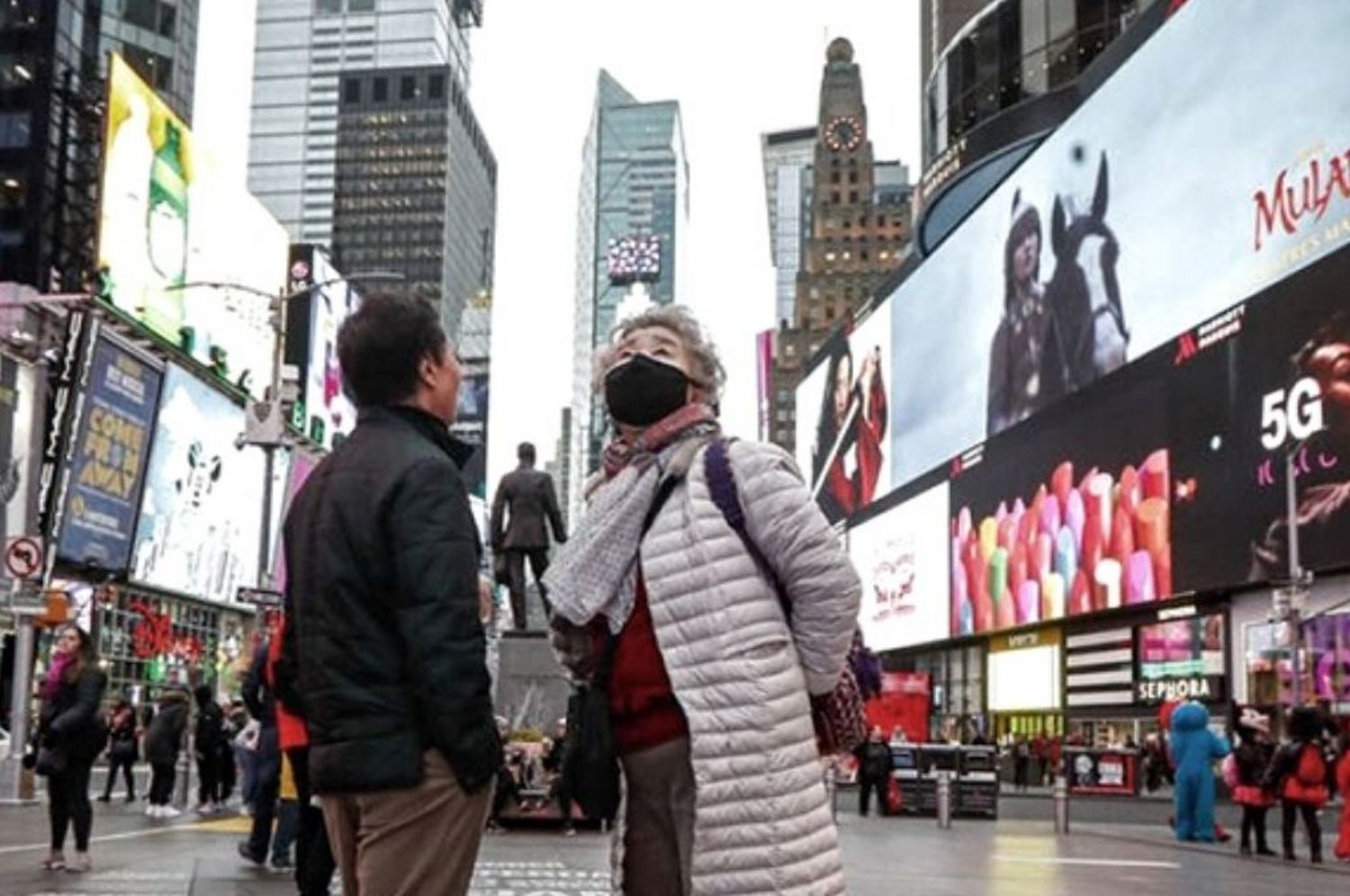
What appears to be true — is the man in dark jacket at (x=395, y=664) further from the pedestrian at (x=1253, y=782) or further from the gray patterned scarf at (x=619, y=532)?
the pedestrian at (x=1253, y=782)

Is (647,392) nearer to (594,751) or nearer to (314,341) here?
(594,751)

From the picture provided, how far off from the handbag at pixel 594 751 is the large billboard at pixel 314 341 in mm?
69261

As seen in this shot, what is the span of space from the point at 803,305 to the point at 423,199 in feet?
177

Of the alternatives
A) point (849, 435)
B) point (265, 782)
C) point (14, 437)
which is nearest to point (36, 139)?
point (14, 437)

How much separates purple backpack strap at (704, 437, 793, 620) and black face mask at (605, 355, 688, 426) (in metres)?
0.27

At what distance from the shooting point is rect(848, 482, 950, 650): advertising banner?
60.1 m

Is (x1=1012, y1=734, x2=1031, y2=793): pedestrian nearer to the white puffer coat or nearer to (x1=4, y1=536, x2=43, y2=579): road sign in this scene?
(x1=4, y1=536, x2=43, y2=579): road sign

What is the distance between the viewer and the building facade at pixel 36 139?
2571 inches

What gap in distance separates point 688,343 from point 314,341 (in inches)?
2865

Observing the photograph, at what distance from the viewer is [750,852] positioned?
3412mm

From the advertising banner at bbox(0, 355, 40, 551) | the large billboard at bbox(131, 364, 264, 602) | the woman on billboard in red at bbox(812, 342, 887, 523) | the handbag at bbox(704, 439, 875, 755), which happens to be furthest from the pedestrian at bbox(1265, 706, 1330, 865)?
the woman on billboard in red at bbox(812, 342, 887, 523)

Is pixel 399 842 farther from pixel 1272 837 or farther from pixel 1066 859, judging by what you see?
pixel 1272 837

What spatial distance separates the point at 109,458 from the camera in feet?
151

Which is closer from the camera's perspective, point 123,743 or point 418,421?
point 418,421
